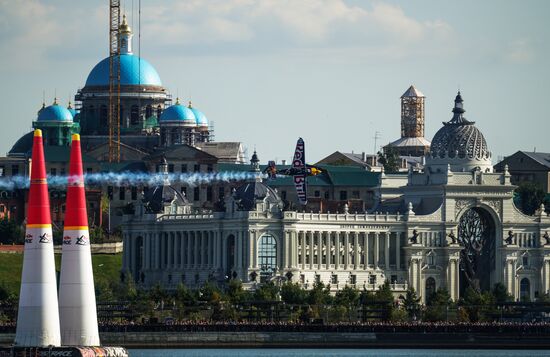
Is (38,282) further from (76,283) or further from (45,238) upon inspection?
(45,238)

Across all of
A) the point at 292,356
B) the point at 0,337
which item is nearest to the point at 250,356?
the point at 292,356

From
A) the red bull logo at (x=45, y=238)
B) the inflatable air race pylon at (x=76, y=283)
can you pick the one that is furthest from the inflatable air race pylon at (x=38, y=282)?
the inflatable air race pylon at (x=76, y=283)

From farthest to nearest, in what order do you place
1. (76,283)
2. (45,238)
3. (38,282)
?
(76,283)
(45,238)
(38,282)

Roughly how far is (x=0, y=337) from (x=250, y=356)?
65.9ft

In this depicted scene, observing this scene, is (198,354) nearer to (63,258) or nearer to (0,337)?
(0,337)

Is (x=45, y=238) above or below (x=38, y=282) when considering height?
above

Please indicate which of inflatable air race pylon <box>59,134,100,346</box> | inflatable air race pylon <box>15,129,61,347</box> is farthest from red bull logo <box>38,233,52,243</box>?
inflatable air race pylon <box>59,134,100,346</box>

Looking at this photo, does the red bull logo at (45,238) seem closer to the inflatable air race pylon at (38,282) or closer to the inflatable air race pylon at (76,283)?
the inflatable air race pylon at (38,282)

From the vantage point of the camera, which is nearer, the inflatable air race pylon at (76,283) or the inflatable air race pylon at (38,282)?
the inflatable air race pylon at (38,282)

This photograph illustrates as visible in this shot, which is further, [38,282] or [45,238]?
[45,238]

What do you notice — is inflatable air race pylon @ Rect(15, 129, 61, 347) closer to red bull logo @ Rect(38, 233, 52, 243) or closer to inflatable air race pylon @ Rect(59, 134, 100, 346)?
red bull logo @ Rect(38, 233, 52, 243)

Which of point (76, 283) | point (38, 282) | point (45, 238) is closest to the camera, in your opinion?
point (38, 282)

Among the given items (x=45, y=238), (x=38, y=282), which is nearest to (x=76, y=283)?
(x=38, y=282)

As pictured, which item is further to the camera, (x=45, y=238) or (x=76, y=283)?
(x=76, y=283)
